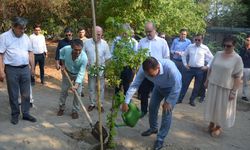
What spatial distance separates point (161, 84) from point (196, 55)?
10.6 feet

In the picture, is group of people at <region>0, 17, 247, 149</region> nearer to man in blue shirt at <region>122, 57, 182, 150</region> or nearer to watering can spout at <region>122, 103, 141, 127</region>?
man in blue shirt at <region>122, 57, 182, 150</region>

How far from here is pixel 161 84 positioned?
5.55 m

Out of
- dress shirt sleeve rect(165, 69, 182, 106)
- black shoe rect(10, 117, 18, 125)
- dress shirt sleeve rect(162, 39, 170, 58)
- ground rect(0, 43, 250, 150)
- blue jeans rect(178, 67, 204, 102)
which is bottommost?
ground rect(0, 43, 250, 150)

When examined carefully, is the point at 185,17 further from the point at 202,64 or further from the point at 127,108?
the point at 127,108

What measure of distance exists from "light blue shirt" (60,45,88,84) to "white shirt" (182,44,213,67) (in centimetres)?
304

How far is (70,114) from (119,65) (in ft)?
7.56

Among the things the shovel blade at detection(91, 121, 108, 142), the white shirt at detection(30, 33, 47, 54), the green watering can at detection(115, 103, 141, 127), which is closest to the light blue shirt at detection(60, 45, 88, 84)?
the shovel blade at detection(91, 121, 108, 142)

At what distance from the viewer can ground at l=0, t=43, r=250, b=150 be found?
573cm

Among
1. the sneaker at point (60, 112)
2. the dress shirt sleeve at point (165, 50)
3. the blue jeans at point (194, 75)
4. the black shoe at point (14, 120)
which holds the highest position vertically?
the dress shirt sleeve at point (165, 50)

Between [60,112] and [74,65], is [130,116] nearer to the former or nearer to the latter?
[74,65]

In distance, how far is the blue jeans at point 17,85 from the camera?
6081mm

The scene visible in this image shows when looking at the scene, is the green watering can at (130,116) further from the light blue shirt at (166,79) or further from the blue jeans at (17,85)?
the blue jeans at (17,85)

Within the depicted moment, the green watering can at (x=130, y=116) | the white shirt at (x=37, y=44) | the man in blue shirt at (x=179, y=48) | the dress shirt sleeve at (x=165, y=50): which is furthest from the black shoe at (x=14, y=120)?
the man in blue shirt at (x=179, y=48)

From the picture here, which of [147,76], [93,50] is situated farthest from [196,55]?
[147,76]
